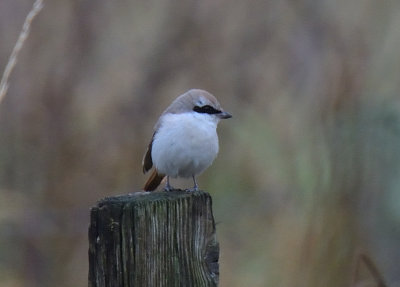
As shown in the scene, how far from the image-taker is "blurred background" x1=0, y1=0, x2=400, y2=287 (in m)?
5.20

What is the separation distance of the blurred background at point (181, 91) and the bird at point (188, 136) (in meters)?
0.80

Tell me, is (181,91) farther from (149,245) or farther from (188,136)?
(149,245)

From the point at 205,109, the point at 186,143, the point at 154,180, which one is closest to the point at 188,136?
the point at 186,143

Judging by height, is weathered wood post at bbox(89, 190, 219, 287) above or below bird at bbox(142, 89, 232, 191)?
below

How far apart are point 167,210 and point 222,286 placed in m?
3.58

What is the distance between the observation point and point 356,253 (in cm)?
407

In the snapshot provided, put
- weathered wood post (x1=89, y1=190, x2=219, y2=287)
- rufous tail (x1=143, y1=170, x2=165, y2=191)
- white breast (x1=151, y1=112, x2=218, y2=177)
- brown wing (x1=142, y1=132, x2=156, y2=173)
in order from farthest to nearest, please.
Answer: rufous tail (x1=143, y1=170, x2=165, y2=191)
brown wing (x1=142, y1=132, x2=156, y2=173)
white breast (x1=151, y1=112, x2=218, y2=177)
weathered wood post (x1=89, y1=190, x2=219, y2=287)

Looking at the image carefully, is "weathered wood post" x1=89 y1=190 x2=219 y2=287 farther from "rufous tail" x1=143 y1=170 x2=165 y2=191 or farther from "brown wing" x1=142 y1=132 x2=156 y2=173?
"rufous tail" x1=143 y1=170 x2=165 y2=191

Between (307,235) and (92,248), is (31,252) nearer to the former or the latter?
(307,235)

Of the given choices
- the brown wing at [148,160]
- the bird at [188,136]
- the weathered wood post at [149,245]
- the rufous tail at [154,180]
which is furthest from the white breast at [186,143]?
the weathered wood post at [149,245]

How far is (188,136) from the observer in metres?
4.07

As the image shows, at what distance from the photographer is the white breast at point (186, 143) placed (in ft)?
13.3

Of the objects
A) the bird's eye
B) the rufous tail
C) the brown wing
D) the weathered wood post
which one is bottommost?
the weathered wood post

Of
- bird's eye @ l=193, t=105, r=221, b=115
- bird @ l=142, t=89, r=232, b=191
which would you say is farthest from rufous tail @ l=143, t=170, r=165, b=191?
bird's eye @ l=193, t=105, r=221, b=115
